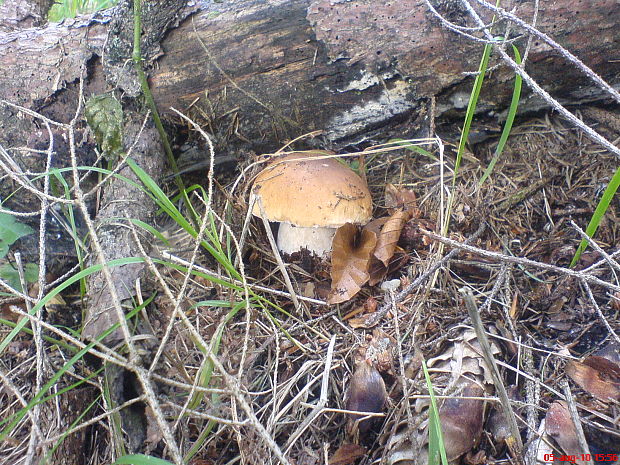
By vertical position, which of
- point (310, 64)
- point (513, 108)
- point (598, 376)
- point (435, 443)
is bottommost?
point (598, 376)

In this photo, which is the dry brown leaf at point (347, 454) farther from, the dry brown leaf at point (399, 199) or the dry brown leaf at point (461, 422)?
the dry brown leaf at point (399, 199)

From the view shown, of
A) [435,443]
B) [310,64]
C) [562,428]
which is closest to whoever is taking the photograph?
[435,443]

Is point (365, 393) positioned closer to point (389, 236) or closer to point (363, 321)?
point (363, 321)

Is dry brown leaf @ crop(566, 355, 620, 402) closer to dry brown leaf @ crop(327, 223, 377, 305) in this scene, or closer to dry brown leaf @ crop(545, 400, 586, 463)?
dry brown leaf @ crop(545, 400, 586, 463)

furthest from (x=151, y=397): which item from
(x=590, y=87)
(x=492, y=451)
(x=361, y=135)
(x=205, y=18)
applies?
(x=590, y=87)

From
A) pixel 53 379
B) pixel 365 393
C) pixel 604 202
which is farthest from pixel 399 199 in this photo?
pixel 53 379

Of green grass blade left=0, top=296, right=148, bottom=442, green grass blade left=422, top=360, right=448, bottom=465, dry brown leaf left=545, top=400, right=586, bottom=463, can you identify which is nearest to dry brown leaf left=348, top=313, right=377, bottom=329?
green grass blade left=422, top=360, right=448, bottom=465

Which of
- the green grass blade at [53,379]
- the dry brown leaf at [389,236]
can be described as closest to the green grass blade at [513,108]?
the dry brown leaf at [389,236]
